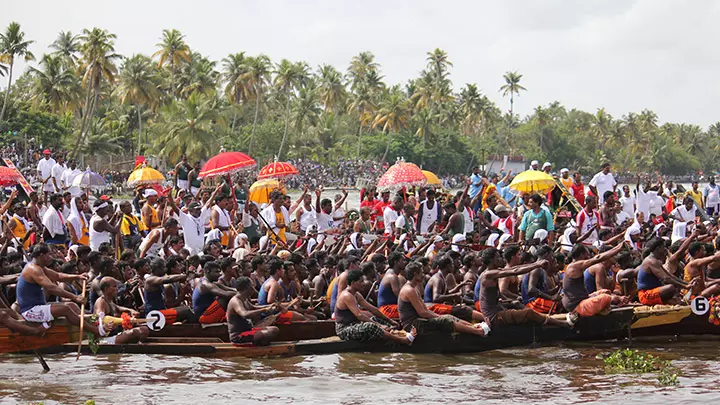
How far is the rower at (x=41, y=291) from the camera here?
10.4 meters

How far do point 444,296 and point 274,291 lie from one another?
2.28m

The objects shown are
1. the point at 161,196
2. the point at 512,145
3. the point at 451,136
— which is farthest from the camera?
the point at 512,145

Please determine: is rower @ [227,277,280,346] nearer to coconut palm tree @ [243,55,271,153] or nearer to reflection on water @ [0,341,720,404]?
reflection on water @ [0,341,720,404]

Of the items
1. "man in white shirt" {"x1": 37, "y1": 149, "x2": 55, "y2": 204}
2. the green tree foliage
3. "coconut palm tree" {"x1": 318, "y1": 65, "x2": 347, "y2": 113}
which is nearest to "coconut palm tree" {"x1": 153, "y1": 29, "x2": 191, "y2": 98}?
the green tree foliage

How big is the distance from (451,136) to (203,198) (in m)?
63.3

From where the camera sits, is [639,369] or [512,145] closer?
[639,369]

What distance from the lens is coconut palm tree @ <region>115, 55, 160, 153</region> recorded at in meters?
58.0

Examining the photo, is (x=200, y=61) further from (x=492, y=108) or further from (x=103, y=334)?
(x=103, y=334)

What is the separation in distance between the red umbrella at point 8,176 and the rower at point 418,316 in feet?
32.5

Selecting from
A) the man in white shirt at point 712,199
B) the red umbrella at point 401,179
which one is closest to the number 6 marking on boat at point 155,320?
the red umbrella at point 401,179

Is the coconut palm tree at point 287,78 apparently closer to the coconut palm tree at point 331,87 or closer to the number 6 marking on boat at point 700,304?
the coconut palm tree at point 331,87

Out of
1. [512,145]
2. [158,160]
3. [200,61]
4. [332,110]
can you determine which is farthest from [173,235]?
[512,145]

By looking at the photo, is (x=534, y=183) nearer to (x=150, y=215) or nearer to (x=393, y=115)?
Result: (x=150, y=215)

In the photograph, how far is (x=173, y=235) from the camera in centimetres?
1432
